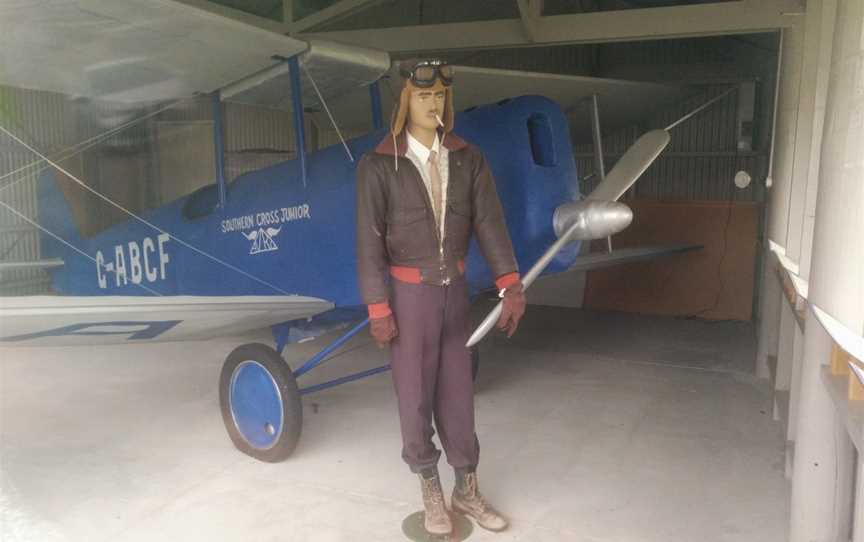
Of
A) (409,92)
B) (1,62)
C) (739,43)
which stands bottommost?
(409,92)

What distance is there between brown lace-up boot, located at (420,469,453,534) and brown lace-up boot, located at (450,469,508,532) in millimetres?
123

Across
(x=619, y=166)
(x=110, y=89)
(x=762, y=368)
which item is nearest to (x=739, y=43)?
(x=762, y=368)

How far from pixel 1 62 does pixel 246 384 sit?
1.99 metres

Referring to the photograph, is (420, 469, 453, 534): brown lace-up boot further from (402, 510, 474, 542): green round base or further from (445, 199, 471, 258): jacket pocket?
(445, 199, 471, 258): jacket pocket

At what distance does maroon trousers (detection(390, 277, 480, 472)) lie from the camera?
8.40 feet

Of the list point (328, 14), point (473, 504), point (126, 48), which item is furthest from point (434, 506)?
point (328, 14)

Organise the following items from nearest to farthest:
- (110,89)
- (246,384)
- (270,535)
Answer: (270,535), (246,384), (110,89)

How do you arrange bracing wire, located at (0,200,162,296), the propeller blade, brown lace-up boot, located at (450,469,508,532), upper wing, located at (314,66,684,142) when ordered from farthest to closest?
upper wing, located at (314,66,684,142) → bracing wire, located at (0,200,162,296) → the propeller blade → brown lace-up boot, located at (450,469,508,532)

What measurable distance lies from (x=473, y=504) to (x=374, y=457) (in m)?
0.91

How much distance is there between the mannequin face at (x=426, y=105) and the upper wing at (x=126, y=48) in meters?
1.12

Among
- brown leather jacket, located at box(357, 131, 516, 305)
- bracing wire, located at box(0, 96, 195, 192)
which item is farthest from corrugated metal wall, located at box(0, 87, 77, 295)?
brown leather jacket, located at box(357, 131, 516, 305)

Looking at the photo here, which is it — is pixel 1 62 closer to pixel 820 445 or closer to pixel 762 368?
pixel 820 445

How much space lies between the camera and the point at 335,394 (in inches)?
185

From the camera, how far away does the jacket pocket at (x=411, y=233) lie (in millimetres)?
2518
